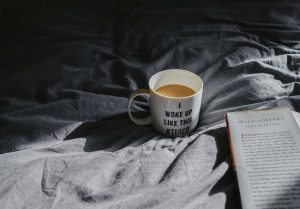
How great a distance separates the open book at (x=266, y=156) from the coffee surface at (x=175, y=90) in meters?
0.09

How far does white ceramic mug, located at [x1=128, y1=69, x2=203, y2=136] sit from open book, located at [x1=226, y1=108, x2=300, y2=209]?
0.07m

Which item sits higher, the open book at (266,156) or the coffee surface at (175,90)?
the coffee surface at (175,90)

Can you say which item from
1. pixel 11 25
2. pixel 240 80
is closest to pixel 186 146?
pixel 240 80

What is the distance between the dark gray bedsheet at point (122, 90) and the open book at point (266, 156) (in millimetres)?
26

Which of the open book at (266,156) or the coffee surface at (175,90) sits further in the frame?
the coffee surface at (175,90)

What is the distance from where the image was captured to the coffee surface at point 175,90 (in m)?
0.73

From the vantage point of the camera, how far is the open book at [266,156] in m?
0.55

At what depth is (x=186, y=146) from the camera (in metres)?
0.68

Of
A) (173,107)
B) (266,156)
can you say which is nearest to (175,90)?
(173,107)

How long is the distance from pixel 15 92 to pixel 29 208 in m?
0.35

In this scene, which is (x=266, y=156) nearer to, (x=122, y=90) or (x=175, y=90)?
(x=175, y=90)

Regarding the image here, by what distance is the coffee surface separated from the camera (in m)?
0.73

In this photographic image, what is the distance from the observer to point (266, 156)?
0.62 meters

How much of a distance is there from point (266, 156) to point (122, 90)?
345 millimetres
